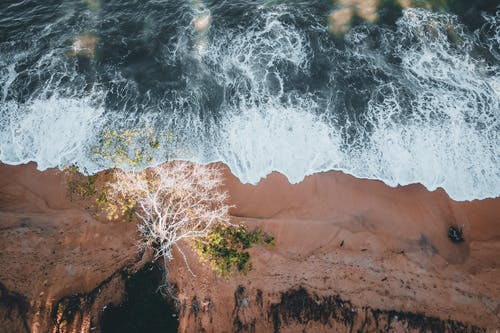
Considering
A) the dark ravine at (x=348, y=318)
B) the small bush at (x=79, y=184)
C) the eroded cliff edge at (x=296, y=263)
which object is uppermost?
the small bush at (x=79, y=184)

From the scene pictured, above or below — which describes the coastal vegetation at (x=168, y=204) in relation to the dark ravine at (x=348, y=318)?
above

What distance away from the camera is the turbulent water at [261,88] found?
15125mm

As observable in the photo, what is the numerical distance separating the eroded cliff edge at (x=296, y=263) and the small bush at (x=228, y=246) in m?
0.42

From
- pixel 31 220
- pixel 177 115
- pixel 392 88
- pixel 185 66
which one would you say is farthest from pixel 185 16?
pixel 31 220

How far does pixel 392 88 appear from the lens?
17.1m

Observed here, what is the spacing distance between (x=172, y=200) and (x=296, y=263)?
224 inches

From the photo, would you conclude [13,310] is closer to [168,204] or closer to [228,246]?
[168,204]

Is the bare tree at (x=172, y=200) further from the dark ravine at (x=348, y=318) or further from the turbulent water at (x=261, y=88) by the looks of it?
the dark ravine at (x=348, y=318)

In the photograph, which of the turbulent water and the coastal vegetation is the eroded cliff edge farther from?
the turbulent water

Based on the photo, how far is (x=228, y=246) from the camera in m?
12.5

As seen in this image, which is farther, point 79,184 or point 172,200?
point 79,184

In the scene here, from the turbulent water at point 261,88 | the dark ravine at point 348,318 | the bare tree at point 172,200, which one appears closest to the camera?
the bare tree at point 172,200

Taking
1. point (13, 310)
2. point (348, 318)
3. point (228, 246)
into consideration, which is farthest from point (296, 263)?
point (13, 310)

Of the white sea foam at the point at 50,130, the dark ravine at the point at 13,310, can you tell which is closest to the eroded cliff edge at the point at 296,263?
the dark ravine at the point at 13,310
